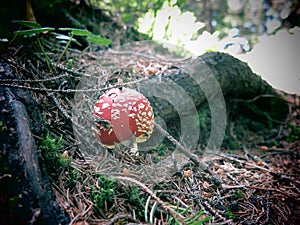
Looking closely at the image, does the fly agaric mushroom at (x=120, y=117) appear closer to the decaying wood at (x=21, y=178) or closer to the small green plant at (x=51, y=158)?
the small green plant at (x=51, y=158)

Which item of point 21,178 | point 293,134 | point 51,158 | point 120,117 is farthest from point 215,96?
point 21,178

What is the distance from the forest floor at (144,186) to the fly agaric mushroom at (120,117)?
0.17m

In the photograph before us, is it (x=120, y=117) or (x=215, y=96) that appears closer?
(x=120, y=117)

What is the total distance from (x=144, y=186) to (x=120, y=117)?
58 centimetres

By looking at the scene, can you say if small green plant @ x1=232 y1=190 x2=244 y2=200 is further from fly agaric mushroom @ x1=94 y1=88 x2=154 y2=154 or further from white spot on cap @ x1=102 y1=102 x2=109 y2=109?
white spot on cap @ x1=102 y1=102 x2=109 y2=109

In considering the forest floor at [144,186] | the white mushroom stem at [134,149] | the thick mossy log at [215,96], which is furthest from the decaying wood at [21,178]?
the thick mossy log at [215,96]

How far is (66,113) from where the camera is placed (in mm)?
1957

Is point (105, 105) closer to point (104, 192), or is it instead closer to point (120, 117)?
point (120, 117)

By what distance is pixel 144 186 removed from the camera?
1650mm

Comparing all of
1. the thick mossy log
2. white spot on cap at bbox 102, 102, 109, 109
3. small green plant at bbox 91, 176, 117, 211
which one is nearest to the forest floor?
small green plant at bbox 91, 176, 117, 211

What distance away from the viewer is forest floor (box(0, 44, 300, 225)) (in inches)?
59.7

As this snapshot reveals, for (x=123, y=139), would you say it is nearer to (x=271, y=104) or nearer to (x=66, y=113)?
(x=66, y=113)

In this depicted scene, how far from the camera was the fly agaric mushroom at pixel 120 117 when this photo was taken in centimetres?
193

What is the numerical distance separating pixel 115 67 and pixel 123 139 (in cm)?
112
